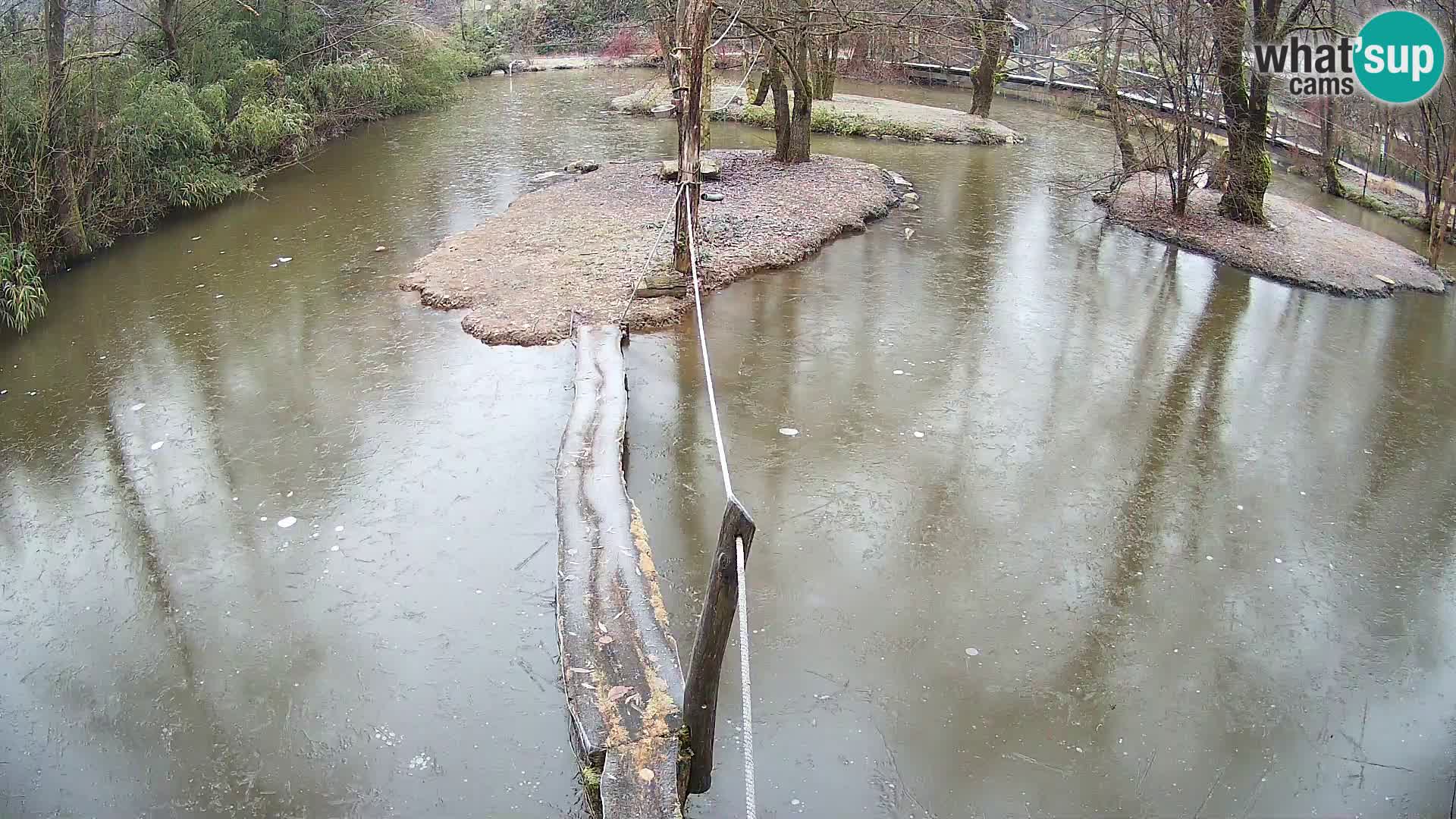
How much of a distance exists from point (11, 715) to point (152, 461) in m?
2.39

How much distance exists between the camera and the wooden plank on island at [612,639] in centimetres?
353

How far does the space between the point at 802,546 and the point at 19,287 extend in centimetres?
812

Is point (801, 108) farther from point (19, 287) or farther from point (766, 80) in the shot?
point (19, 287)

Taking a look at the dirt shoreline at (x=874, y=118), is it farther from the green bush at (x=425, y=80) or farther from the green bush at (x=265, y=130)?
the green bush at (x=265, y=130)

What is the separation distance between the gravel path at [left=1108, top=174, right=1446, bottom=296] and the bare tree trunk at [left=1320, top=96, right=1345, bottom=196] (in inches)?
78.5

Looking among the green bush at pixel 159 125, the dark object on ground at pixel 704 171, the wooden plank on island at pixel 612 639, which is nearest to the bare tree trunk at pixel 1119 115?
the dark object on ground at pixel 704 171

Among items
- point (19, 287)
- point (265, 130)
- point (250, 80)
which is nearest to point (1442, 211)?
point (19, 287)

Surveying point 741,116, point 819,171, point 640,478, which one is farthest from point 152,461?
point 741,116

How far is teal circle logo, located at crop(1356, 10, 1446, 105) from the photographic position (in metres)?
11.3

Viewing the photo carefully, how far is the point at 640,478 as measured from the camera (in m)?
6.12

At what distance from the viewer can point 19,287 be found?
8805 mm

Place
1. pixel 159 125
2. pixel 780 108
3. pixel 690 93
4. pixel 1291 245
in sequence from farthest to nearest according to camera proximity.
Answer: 1. pixel 780 108
2. pixel 159 125
3. pixel 1291 245
4. pixel 690 93

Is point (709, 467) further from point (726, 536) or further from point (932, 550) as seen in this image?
point (726, 536)

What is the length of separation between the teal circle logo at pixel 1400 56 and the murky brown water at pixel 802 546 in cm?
347
